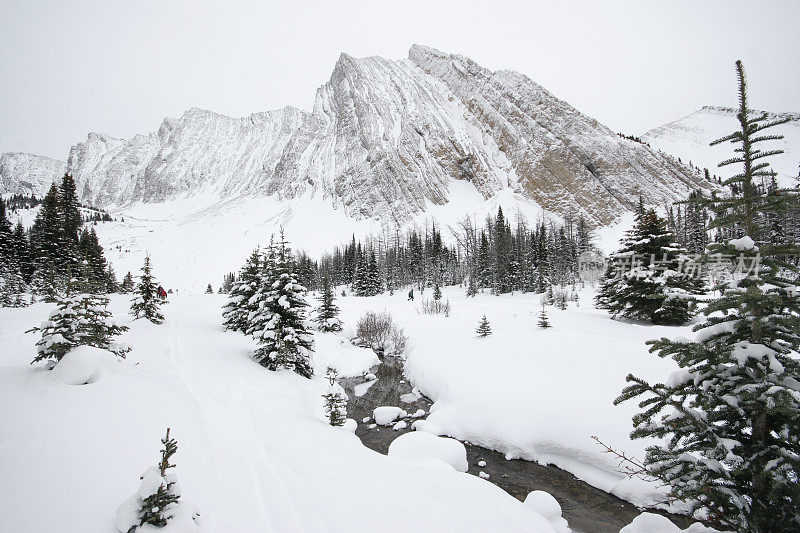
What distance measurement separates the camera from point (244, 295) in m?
19.5

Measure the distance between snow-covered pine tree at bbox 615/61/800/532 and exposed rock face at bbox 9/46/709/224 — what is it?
11951 centimetres

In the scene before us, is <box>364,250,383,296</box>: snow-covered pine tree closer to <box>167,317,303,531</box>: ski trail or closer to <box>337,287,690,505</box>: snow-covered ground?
<box>337,287,690,505</box>: snow-covered ground

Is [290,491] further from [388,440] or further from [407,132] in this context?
[407,132]

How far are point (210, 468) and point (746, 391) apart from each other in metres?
7.69

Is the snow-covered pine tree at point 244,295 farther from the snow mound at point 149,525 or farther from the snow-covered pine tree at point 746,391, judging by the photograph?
the snow-covered pine tree at point 746,391

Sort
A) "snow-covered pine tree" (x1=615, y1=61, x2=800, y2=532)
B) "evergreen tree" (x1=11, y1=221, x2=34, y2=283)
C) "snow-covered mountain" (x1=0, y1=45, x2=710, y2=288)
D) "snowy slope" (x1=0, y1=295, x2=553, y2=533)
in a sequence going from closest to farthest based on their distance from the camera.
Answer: "snow-covered pine tree" (x1=615, y1=61, x2=800, y2=532), "snowy slope" (x1=0, y1=295, x2=553, y2=533), "evergreen tree" (x1=11, y1=221, x2=34, y2=283), "snow-covered mountain" (x1=0, y1=45, x2=710, y2=288)

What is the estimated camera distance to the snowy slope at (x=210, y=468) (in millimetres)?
4535

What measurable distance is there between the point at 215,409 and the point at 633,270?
21391 mm

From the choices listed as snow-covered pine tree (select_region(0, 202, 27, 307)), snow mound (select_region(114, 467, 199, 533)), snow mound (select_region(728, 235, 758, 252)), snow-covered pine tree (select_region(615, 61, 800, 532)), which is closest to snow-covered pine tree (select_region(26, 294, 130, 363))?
snow mound (select_region(114, 467, 199, 533))

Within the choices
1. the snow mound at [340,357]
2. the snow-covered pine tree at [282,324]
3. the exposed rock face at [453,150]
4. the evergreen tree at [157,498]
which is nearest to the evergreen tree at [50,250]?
the snow mound at [340,357]

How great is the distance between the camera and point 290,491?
18.0 feet

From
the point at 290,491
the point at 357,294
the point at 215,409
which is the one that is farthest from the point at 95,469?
the point at 357,294

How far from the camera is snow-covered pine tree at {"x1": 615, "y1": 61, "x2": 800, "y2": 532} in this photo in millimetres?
3287

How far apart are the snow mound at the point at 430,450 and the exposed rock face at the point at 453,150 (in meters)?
114
